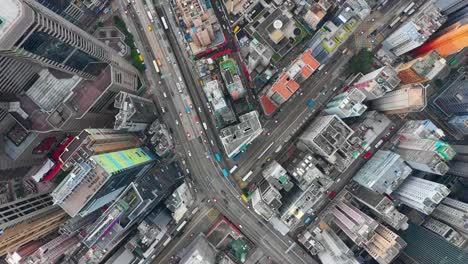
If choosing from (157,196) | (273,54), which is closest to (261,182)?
(157,196)

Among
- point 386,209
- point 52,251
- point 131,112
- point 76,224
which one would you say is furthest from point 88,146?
point 386,209

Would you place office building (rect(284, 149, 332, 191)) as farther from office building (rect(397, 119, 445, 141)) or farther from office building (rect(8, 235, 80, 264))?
office building (rect(8, 235, 80, 264))

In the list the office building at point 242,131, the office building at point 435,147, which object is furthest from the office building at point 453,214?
the office building at point 242,131

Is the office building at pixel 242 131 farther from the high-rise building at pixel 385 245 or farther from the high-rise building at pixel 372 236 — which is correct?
the high-rise building at pixel 385 245

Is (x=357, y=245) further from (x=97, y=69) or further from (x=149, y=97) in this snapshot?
(x=97, y=69)

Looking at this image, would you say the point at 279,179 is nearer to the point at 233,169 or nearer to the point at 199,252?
the point at 233,169

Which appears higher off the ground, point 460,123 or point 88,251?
point 88,251

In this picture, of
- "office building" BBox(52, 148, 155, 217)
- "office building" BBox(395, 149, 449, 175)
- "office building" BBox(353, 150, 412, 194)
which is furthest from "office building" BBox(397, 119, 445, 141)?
"office building" BBox(52, 148, 155, 217)
